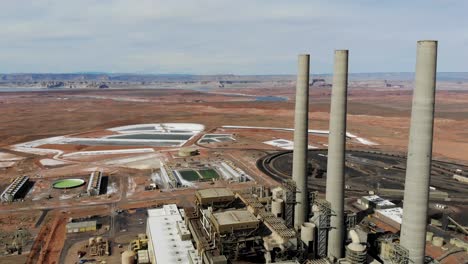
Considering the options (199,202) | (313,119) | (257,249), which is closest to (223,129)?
(313,119)

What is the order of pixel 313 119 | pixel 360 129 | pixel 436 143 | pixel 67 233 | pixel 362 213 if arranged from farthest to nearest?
pixel 313 119 < pixel 360 129 < pixel 436 143 < pixel 362 213 < pixel 67 233

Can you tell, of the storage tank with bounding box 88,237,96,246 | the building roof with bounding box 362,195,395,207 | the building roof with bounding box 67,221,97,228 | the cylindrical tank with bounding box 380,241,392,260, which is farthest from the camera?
the building roof with bounding box 362,195,395,207

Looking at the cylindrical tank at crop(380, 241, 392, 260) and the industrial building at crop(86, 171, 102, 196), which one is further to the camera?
the industrial building at crop(86, 171, 102, 196)

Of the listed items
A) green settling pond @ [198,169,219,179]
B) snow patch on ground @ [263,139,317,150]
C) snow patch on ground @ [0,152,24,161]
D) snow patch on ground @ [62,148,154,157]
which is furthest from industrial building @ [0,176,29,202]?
snow patch on ground @ [263,139,317,150]

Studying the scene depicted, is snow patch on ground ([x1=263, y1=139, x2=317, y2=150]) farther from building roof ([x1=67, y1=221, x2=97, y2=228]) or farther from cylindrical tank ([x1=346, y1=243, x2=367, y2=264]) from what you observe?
cylindrical tank ([x1=346, y1=243, x2=367, y2=264])

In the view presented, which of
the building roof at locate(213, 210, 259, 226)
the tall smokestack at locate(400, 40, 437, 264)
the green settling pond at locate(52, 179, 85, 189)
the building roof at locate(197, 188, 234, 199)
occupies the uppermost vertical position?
the tall smokestack at locate(400, 40, 437, 264)

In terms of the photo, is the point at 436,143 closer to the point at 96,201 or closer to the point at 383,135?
the point at 383,135
